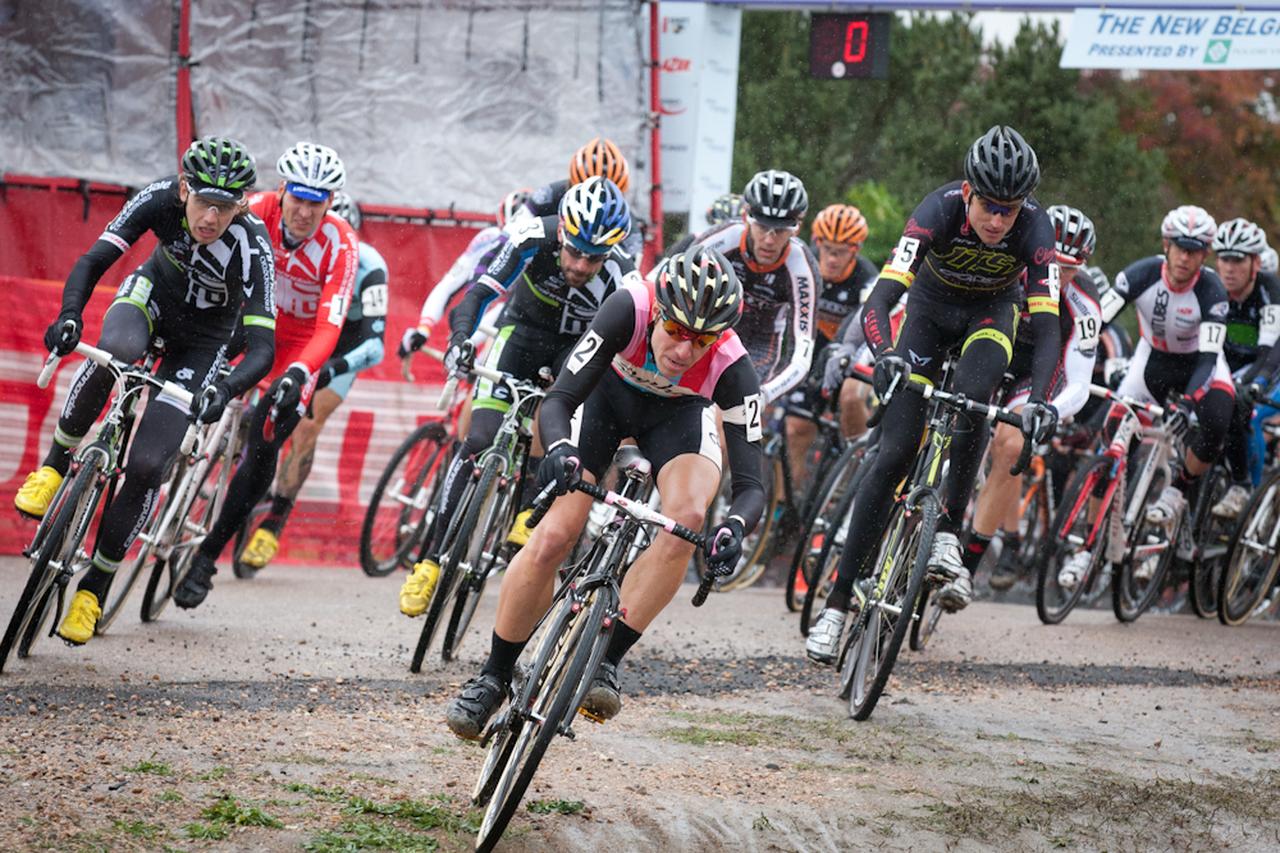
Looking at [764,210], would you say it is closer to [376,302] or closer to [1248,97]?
[376,302]

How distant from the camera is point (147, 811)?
5.22 meters

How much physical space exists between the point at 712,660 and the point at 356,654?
A: 181cm

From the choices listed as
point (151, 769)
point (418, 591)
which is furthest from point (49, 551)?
point (418, 591)

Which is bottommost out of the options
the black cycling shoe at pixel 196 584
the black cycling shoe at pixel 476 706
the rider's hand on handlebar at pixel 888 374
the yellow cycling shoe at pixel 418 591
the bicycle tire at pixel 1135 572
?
the bicycle tire at pixel 1135 572

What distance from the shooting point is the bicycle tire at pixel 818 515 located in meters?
10.1

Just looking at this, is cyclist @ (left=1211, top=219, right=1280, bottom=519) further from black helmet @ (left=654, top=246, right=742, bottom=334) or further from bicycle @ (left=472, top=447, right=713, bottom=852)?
bicycle @ (left=472, top=447, right=713, bottom=852)

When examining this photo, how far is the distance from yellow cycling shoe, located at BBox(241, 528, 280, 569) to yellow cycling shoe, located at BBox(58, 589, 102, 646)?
2.99 meters

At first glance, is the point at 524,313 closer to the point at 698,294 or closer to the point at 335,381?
the point at 335,381

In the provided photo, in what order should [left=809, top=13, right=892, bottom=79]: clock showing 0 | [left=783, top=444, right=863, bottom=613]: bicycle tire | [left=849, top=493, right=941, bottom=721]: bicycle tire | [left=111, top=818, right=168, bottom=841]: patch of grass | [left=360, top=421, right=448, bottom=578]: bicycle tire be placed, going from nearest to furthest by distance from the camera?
[left=111, top=818, right=168, bottom=841]: patch of grass → [left=849, top=493, right=941, bottom=721]: bicycle tire → [left=783, top=444, right=863, bottom=613]: bicycle tire → [left=360, top=421, right=448, bottom=578]: bicycle tire → [left=809, top=13, right=892, bottom=79]: clock showing 0

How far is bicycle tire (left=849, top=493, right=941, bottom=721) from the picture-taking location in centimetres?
712

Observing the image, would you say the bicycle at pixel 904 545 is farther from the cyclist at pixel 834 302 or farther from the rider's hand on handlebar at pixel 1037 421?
the cyclist at pixel 834 302

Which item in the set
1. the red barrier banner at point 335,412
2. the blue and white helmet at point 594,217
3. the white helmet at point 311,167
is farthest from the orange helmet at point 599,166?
the red barrier banner at point 335,412

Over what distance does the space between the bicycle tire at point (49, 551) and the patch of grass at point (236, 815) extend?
1.86 metres

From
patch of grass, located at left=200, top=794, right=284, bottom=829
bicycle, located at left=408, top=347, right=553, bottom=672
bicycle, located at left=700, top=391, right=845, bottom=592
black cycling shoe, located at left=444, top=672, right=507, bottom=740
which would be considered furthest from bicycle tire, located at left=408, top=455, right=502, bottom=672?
bicycle, located at left=700, top=391, right=845, bottom=592
